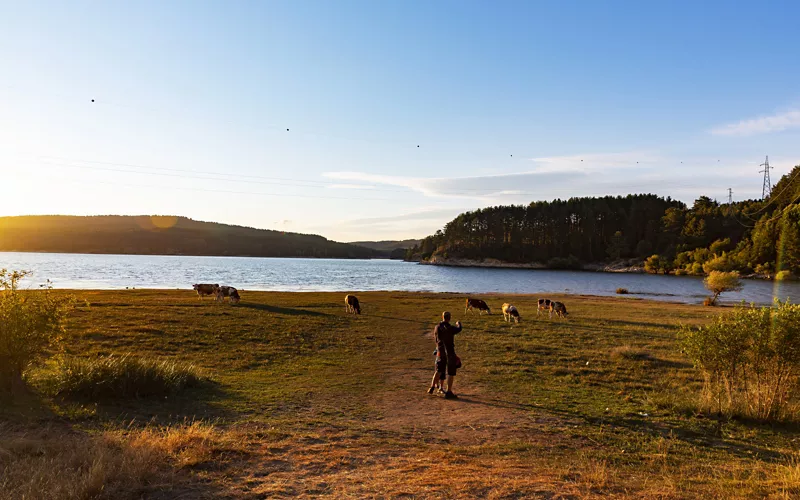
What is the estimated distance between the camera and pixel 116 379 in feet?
35.6

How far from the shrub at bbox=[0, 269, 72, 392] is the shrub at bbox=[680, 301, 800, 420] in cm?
1677

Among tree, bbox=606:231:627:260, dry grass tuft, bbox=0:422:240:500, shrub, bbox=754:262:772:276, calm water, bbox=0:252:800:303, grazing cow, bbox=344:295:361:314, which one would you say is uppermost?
tree, bbox=606:231:627:260

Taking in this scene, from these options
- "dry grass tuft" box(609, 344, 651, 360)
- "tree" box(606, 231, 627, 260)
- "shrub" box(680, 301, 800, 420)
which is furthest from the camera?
"tree" box(606, 231, 627, 260)

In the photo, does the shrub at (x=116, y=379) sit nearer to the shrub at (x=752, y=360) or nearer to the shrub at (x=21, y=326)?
the shrub at (x=21, y=326)

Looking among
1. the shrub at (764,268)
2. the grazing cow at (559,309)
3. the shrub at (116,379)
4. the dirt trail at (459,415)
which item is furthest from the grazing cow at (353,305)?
the shrub at (764,268)

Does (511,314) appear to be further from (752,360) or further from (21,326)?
(21,326)

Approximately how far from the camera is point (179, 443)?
23.9 feet

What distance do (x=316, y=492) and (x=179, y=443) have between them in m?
2.97

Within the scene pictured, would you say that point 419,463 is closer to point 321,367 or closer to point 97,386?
point 97,386

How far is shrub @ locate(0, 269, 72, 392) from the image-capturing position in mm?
9836

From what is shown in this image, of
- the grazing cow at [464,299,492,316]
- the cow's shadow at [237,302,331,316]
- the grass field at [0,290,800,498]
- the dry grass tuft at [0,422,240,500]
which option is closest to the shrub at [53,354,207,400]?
the grass field at [0,290,800,498]

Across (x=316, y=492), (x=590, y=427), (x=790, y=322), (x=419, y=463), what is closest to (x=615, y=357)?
(x=790, y=322)

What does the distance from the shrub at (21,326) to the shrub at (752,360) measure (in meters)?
16.8

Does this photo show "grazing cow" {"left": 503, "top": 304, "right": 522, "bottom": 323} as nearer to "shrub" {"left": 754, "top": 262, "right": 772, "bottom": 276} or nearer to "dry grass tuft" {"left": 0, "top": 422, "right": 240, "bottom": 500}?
"dry grass tuft" {"left": 0, "top": 422, "right": 240, "bottom": 500}
